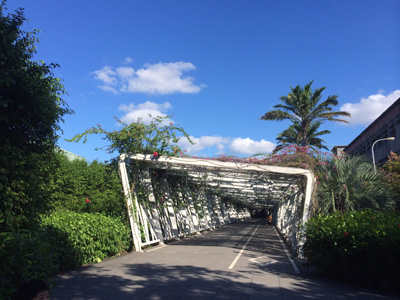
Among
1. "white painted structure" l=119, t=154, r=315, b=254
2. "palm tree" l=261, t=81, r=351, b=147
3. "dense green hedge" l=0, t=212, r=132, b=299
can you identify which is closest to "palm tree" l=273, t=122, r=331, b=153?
"palm tree" l=261, t=81, r=351, b=147

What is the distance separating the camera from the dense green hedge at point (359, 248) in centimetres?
657

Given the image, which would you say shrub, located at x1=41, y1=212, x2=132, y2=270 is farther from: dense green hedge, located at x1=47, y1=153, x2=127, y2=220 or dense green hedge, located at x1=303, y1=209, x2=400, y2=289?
dense green hedge, located at x1=47, y1=153, x2=127, y2=220

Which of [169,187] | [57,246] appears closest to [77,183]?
[169,187]

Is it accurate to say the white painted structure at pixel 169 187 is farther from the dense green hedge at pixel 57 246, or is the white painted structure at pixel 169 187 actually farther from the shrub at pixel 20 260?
the shrub at pixel 20 260

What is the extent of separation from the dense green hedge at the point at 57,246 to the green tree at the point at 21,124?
1.57ft

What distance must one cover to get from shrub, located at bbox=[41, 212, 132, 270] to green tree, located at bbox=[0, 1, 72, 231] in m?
1.78

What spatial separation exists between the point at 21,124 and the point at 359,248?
6.96 m

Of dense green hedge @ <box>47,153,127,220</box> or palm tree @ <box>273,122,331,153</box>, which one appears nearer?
dense green hedge @ <box>47,153,127,220</box>

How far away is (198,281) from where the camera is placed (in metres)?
7.23

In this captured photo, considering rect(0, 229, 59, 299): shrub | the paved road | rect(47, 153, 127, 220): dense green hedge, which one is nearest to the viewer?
rect(0, 229, 59, 299): shrub

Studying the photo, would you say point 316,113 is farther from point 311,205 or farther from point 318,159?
point 311,205

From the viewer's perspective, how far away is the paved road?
6.13m

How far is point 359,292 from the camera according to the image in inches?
262

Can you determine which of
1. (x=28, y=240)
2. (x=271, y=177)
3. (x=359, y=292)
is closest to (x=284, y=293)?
(x=359, y=292)
